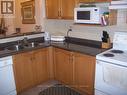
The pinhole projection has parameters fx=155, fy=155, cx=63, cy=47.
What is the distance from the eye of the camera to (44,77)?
327 centimetres

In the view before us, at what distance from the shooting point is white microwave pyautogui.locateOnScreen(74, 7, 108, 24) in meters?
2.55

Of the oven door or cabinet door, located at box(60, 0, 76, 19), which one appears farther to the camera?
cabinet door, located at box(60, 0, 76, 19)

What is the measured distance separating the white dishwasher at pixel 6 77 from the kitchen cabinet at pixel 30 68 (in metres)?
0.10

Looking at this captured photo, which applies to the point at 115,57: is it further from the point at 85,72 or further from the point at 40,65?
the point at 40,65

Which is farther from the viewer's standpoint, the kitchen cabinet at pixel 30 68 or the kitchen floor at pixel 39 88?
the kitchen floor at pixel 39 88

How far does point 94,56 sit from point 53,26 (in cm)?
167

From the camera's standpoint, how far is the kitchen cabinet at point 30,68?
2762 mm

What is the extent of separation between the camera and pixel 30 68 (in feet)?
9.69

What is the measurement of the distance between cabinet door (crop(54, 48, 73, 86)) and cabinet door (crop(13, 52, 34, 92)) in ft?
1.76

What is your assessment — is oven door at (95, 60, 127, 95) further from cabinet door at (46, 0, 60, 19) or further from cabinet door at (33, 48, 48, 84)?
cabinet door at (46, 0, 60, 19)

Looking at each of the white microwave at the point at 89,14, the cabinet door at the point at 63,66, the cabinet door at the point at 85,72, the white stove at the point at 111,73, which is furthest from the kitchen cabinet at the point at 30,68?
the white stove at the point at 111,73

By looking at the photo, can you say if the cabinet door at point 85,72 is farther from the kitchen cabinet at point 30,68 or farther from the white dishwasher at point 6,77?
the white dishwasher at point 6,77

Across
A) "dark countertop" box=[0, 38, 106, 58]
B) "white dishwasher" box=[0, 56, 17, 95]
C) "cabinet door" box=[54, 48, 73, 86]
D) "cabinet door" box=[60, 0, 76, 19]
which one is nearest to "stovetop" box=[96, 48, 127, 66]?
"dark countertop" box=[0, 38, 106, 58]

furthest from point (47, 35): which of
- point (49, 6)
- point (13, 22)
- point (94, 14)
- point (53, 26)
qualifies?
point (13, 22)
